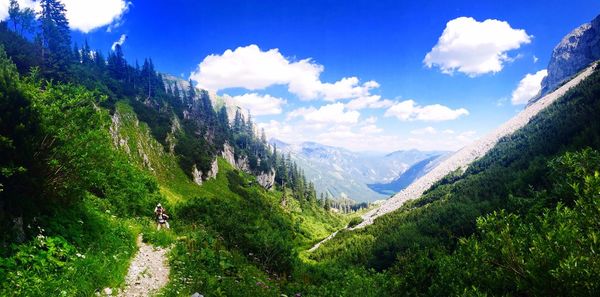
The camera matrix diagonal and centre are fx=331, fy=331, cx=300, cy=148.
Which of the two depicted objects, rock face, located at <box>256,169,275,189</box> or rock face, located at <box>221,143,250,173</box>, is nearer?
rock face, located at <box>221,143,250,173</box>

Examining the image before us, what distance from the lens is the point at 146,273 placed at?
564 inches

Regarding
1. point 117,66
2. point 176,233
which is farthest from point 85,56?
point 176,233

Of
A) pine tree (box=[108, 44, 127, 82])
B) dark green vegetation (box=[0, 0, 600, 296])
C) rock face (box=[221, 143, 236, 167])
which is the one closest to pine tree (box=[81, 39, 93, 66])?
pine tree (box=[108, 44, 127, 82])

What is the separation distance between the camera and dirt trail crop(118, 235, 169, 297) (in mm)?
12555

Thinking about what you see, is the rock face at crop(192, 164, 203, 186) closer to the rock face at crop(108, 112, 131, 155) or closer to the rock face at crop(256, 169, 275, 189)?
the rock face at crop(108, 112, 131, 155)

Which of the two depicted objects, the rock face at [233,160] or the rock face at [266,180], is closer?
the rock face at [233,160]

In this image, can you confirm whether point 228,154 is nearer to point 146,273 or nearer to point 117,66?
point 117,66

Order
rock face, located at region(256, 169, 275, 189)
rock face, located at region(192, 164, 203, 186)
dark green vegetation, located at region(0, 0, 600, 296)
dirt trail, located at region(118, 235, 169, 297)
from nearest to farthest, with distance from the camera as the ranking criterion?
dark green vegetation, located at region(0, 0, 600, 296)
dirt trail, located at region(118, 235, 169, 297)
rock face, located at region(192, 164, 203, 186)
rock face, located at region(256, 169, 275, 189)

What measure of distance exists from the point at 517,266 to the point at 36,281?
13.9 metres

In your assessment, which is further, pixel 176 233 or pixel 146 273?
pixel 176 233

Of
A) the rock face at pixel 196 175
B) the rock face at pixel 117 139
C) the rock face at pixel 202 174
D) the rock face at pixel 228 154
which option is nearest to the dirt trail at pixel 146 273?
the rock face at pixel 117 139

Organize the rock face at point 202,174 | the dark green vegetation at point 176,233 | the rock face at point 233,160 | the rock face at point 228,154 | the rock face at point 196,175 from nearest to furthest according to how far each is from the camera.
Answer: the dark green vegetation at point 176,233 < the rock face at point 196,175 < the rock face at point 202,174 < the rock face at point 228,154 < the rock face at point 233,160

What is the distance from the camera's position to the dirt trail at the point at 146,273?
12.6 meters

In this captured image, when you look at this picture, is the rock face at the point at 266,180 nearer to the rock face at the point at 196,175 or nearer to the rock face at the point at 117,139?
the rock face at the point at 196,175
